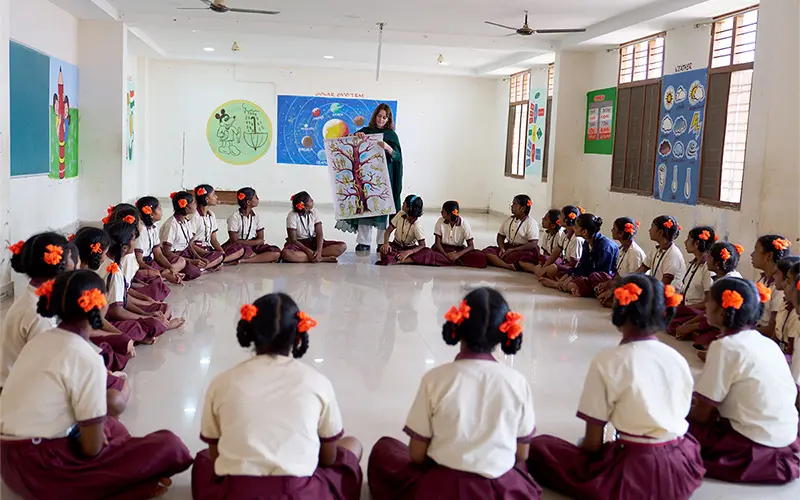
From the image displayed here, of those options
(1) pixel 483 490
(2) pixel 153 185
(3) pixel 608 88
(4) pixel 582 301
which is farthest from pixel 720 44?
(2) pixel 153 185

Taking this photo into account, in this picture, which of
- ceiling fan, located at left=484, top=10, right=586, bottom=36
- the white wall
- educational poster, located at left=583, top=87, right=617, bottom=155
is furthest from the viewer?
the white wall

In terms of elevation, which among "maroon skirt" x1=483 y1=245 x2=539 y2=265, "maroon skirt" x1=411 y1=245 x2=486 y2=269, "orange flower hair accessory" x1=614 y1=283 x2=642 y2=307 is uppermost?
"orange flower hair accessory" x1=614 y1=283 x2=642 y2=307

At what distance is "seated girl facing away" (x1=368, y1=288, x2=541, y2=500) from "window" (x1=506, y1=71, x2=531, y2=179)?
40.2 ft

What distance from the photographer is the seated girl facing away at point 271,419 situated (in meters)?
2.38

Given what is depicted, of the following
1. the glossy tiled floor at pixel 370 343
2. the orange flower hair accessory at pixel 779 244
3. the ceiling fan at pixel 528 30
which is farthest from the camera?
the ceiling fan at pixel 528 30

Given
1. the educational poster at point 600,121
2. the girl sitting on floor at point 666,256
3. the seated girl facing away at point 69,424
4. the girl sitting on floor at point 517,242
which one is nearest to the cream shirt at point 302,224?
the girl sitting on floor at point 517,242

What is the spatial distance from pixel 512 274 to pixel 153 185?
403 inches

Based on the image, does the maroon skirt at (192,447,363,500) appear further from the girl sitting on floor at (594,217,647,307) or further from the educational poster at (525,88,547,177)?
the educational poster at (525,88,547,177)

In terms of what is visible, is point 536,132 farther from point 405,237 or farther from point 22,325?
point 22,325

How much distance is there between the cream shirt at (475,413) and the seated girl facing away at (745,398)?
103 cm

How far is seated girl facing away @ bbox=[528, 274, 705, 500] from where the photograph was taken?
9.00ft

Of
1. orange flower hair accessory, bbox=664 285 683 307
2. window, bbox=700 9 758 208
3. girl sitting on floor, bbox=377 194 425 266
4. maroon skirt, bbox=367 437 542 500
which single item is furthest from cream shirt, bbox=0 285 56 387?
window, bbox=700 9 758 208

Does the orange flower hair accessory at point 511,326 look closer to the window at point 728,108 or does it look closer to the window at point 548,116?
the window at point 728,108

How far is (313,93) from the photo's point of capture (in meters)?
16.0
